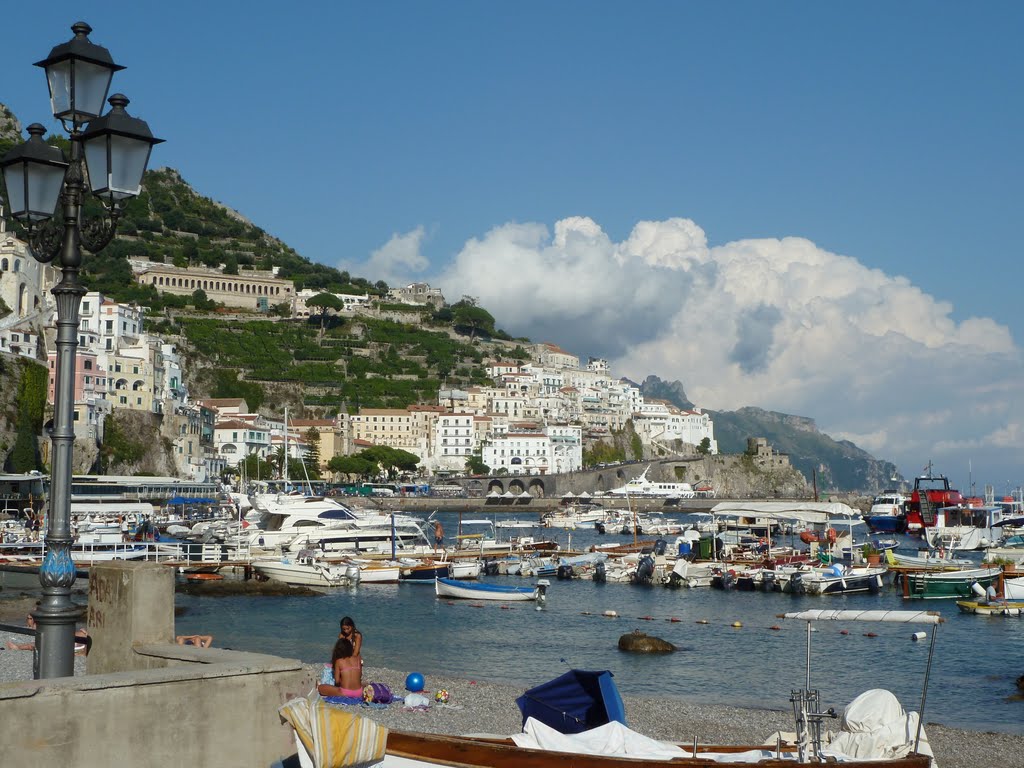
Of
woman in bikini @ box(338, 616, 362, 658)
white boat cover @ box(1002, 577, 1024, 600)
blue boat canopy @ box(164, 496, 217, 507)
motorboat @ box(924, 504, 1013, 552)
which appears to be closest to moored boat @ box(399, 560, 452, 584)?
white boat cover @ box(1002, 577, 1024, 600)

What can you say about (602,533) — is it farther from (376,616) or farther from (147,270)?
(147,270)

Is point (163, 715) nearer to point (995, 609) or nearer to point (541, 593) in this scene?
point (541, 593)

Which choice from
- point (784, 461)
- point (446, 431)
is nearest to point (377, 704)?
point (446, 431)

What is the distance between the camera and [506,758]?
25.1 feet

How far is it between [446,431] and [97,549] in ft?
308

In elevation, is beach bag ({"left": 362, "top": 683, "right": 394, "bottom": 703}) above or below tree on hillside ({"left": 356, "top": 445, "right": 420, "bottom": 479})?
A: below

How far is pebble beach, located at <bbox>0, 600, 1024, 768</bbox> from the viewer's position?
14484mm

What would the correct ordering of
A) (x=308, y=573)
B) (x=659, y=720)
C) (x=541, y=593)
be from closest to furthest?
(x=659, y=720) → (x=541, y=593) → (x=308, y=573)

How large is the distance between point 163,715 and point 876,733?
571 centimetres

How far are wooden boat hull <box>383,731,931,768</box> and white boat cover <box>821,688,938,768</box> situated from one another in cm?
34

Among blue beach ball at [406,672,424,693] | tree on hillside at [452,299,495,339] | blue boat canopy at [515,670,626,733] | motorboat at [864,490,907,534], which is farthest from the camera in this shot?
tree on hillside at [452,299,495,339]

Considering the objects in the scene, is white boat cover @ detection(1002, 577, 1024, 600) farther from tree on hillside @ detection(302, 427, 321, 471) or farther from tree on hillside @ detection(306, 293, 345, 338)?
tree on hillside @ detection(306, 293, 345, 338)

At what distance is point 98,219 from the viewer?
7480 mm

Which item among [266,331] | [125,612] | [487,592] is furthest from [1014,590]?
[266,331]
